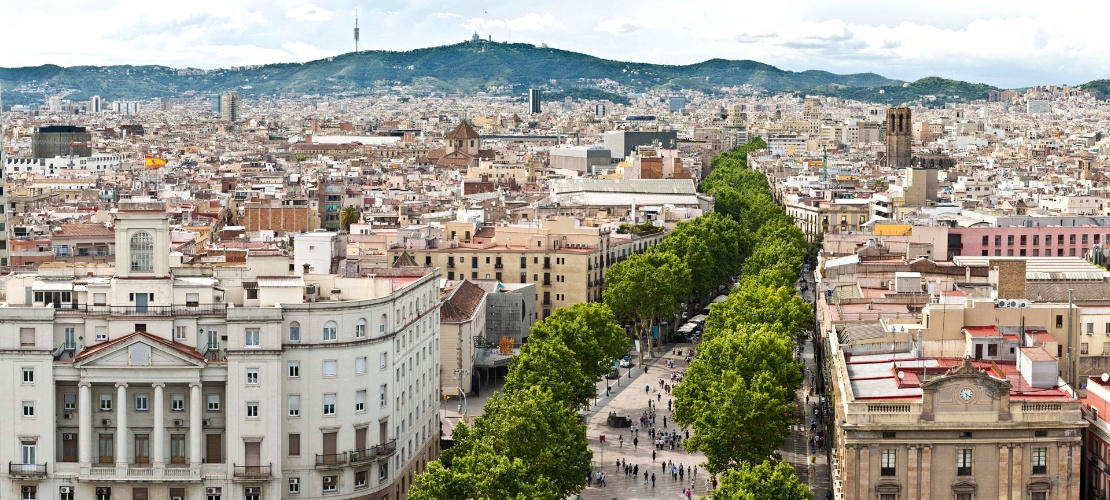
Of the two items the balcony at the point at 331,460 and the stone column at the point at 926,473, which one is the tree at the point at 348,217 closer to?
the balcony at the point at 331,460

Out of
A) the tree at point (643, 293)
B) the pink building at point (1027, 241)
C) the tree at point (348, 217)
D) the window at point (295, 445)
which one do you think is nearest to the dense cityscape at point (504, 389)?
the window at point (295, 445)

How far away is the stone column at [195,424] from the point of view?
5534 centimetres

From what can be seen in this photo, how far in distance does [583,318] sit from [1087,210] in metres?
71.0

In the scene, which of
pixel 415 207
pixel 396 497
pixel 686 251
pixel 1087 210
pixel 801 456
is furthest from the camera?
pixel 415 207

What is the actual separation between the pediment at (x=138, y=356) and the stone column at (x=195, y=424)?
81 cm

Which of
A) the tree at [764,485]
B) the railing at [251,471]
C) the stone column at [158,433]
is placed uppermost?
the stone column at [158,433]

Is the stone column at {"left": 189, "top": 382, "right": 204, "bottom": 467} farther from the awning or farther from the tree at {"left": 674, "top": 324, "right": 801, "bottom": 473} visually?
the tree at {"left": 674, "top": 324, "right": 801, "bottom": 473}

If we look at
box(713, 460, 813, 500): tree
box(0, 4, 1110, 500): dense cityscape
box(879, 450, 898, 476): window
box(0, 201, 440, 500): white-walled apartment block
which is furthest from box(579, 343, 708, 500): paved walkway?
box(879, 450, 898, 476): window

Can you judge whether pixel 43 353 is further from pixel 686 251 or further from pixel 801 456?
pixel 686 251

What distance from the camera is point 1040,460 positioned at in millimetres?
49188

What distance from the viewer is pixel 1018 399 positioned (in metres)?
49.5

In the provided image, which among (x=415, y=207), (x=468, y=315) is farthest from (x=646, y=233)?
(x=468, y=315)

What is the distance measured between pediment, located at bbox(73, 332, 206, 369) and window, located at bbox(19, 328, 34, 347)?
175 centimetres

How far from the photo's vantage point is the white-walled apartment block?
182ft
